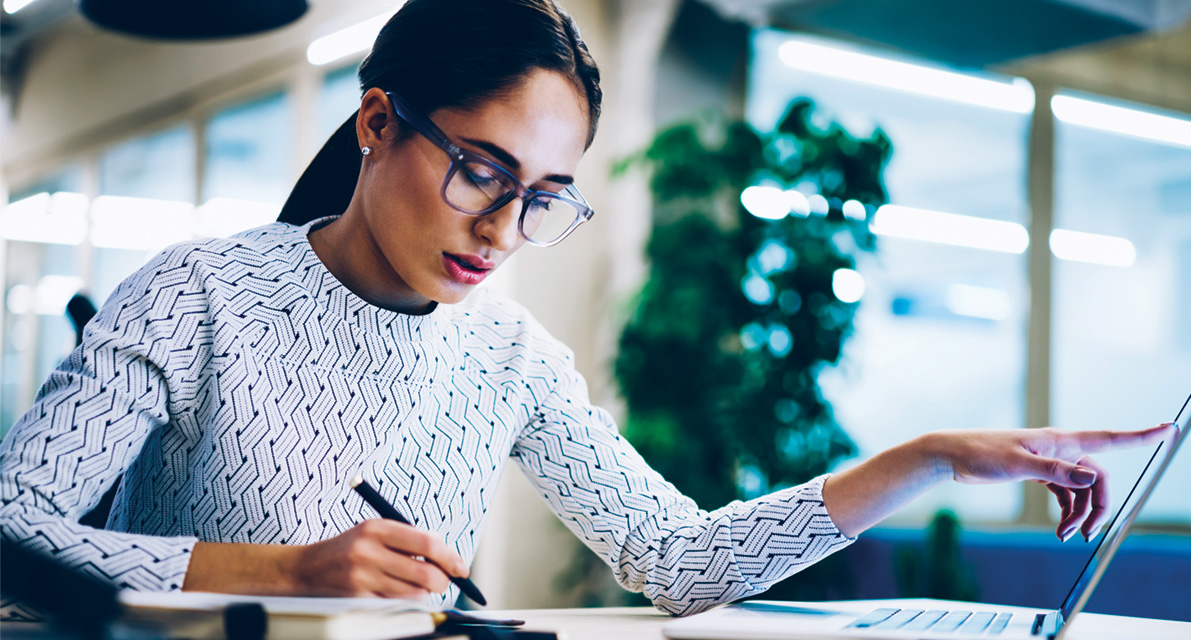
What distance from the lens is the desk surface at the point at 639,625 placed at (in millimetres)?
824

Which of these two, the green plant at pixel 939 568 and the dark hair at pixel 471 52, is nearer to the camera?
the dark hair at pixel 471 52

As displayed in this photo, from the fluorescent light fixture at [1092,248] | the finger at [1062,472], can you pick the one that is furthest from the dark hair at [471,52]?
the fluorescent light fixture at [1092,248]

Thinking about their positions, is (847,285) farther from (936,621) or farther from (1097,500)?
(936,621)

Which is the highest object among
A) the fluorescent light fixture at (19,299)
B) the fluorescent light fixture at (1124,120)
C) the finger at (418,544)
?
the fluorescent light fixture at (1124,120)

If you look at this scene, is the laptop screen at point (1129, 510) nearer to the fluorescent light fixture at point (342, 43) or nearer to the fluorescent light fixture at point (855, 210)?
the fluorescent light fixture at point (855, 210)

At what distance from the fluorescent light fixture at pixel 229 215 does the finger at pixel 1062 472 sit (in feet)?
14.1

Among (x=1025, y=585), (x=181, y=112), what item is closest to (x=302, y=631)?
(x=1025, y=585)

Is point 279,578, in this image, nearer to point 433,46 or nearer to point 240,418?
point 240,418

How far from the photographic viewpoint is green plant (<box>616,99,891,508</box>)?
9.53 feet

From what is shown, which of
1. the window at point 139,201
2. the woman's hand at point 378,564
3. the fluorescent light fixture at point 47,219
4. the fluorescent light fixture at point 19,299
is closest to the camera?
the woman's hand at point 378,564

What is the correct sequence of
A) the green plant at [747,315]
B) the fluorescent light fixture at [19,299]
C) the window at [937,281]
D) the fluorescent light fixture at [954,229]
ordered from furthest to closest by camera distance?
the fluorescent light fixture at [19,299] → the fluorescent light fixture at [954,229] → the window at [937,281] → the green plant at [747,315]

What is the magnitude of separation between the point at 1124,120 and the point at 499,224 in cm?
412

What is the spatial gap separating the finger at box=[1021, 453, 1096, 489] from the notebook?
578mm

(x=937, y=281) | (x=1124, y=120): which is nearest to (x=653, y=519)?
(x=937, y=281)
